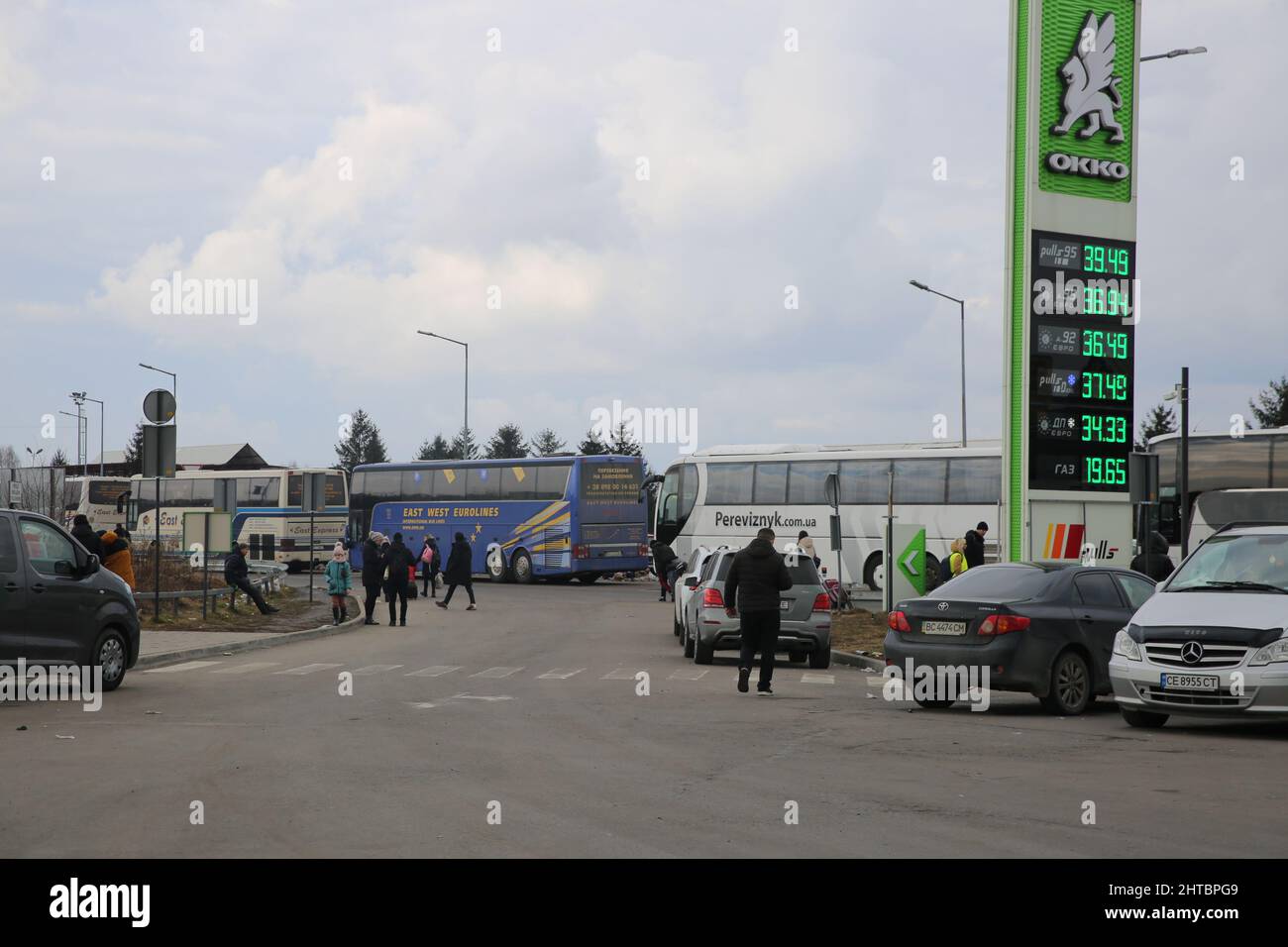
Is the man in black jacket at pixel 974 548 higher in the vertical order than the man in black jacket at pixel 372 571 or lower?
higher

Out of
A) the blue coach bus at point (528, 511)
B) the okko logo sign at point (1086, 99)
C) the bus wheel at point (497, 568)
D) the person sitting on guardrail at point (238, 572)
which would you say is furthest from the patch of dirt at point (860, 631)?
the bus wheel at point (497, 568)

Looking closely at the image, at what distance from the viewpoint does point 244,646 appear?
24344mm

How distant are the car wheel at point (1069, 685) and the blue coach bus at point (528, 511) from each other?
3552 cm

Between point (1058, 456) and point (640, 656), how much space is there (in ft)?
25.1

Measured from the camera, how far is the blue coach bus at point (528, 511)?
51.0m

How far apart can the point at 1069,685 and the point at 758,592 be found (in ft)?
12.1

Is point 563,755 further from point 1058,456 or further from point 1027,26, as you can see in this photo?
point 1027,26

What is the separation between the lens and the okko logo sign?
85.7ft

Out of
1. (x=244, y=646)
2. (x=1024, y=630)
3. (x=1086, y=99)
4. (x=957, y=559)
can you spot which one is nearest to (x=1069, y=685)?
(x=1024, y=630)

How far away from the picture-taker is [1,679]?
53.7ft

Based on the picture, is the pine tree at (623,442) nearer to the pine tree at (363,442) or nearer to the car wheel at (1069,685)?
the pine tree at (363,442)

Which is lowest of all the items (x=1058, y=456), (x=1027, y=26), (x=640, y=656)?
(x=640, y=656)
